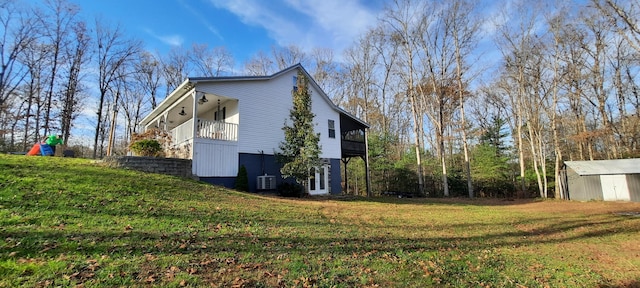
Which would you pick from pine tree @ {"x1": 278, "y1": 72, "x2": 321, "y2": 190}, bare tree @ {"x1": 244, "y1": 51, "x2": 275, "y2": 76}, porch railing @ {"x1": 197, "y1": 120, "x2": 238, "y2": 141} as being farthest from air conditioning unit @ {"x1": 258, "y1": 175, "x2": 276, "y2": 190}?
bare tree @ {"x1": 244, "y1": 51, "x2": 275, "y2": 76}

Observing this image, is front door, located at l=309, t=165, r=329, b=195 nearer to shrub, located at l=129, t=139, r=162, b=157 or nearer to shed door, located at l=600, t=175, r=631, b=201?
shrub, located at l=129, t=139, r=162, b=157

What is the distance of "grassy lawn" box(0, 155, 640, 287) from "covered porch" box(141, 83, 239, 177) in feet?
10.8

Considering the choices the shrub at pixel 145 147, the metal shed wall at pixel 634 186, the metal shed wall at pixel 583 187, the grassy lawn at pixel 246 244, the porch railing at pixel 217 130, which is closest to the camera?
the grassy lawn at pixel 246 244

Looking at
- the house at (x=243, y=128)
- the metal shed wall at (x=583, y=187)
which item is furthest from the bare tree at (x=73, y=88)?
the metal shed wall at (x=583, y=187)

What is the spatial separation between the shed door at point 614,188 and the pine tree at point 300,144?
17671 millimetres

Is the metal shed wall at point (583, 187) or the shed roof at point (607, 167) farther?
the metal shed wall at point (583, 187)

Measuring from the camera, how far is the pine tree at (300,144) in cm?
1290

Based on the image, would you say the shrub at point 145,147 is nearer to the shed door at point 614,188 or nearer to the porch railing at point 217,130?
the porch railing at point 217,130

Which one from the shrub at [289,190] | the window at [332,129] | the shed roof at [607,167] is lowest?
the shrub at [289,190]

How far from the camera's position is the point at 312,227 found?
6.42 meters

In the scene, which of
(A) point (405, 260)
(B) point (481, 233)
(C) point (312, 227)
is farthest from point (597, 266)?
(C) point (312, 227)

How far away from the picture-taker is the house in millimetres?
12011

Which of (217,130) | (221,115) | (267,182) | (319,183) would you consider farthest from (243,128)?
(319,183)

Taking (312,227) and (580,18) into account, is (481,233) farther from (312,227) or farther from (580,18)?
(580,18)
